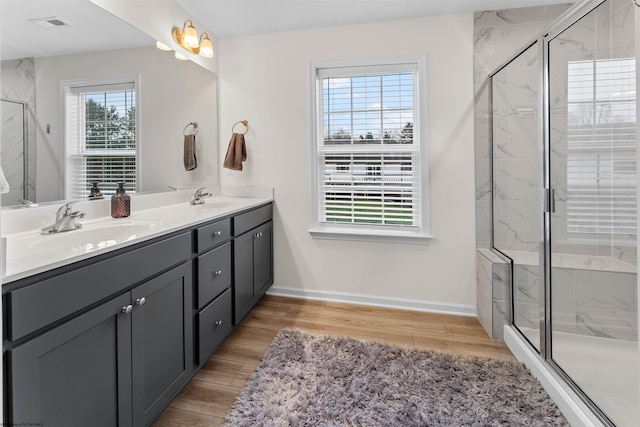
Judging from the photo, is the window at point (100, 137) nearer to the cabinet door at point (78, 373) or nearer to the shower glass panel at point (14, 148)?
the shower glass panel at point (14, 148)

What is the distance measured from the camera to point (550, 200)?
171 cm

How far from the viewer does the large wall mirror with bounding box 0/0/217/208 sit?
1.35 m

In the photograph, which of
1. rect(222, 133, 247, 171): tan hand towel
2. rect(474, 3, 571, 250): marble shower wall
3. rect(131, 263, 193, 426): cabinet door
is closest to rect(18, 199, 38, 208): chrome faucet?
rect(131, 263, 193, 426): cabinet door

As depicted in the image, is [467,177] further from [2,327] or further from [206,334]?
[2,327]

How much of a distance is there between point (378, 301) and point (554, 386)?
52.1 inches

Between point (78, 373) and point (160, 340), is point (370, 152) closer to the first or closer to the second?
point (160, 340)

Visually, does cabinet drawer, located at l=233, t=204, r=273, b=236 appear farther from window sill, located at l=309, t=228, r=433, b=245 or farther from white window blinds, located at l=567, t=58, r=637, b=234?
white window blinds, located at l=567, t=58, r=637, b=234

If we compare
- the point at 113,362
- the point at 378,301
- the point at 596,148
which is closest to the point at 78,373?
the point at 113,362

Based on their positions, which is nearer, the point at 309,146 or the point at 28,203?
the point at 28,203

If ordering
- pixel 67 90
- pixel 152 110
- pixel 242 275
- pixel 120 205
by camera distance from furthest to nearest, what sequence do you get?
1. pixel 242 275
2. pixel 152 110
3. pixel 120 205
4. pixel 67 90

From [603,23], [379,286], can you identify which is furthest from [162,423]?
[603,23]

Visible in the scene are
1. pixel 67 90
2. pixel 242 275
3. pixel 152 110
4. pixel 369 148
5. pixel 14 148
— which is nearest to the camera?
pixel 14 148

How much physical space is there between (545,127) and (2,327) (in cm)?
236

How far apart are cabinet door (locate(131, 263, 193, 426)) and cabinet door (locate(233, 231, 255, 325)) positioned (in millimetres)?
516
